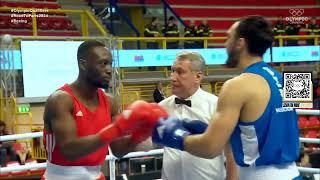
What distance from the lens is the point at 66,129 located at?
7.61 feet

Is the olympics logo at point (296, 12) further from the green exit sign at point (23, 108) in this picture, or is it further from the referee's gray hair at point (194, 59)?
the referee's gray hair at point (194, 59)

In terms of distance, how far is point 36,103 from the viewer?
8797 mm

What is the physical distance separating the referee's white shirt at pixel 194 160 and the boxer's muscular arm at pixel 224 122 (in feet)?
2.29

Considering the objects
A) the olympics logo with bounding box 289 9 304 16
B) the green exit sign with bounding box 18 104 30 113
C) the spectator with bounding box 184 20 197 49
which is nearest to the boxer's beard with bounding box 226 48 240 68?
the green exit sign with bounding box 18 104 30 113

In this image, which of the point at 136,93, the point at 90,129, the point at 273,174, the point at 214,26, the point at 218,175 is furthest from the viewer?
the point at 214,26

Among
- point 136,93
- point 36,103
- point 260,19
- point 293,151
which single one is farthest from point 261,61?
point 136,93

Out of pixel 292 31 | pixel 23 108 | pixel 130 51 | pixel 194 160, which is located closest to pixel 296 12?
pixel 292 31

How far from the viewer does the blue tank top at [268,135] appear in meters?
2.15

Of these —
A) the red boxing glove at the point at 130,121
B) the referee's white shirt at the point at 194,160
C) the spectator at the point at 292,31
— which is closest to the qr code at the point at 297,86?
the referee's white shirt at the point at 194,160

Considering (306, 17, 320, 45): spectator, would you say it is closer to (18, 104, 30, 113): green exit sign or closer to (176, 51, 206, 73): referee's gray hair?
(18, 104, 30, 113): green exit sign

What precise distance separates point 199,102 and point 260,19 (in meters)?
0.80

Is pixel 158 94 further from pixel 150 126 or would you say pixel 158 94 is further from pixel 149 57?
pixel 150 126

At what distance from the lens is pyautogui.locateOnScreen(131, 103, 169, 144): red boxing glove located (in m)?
2.16

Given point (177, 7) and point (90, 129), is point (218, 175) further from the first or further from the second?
point (177, 7)
